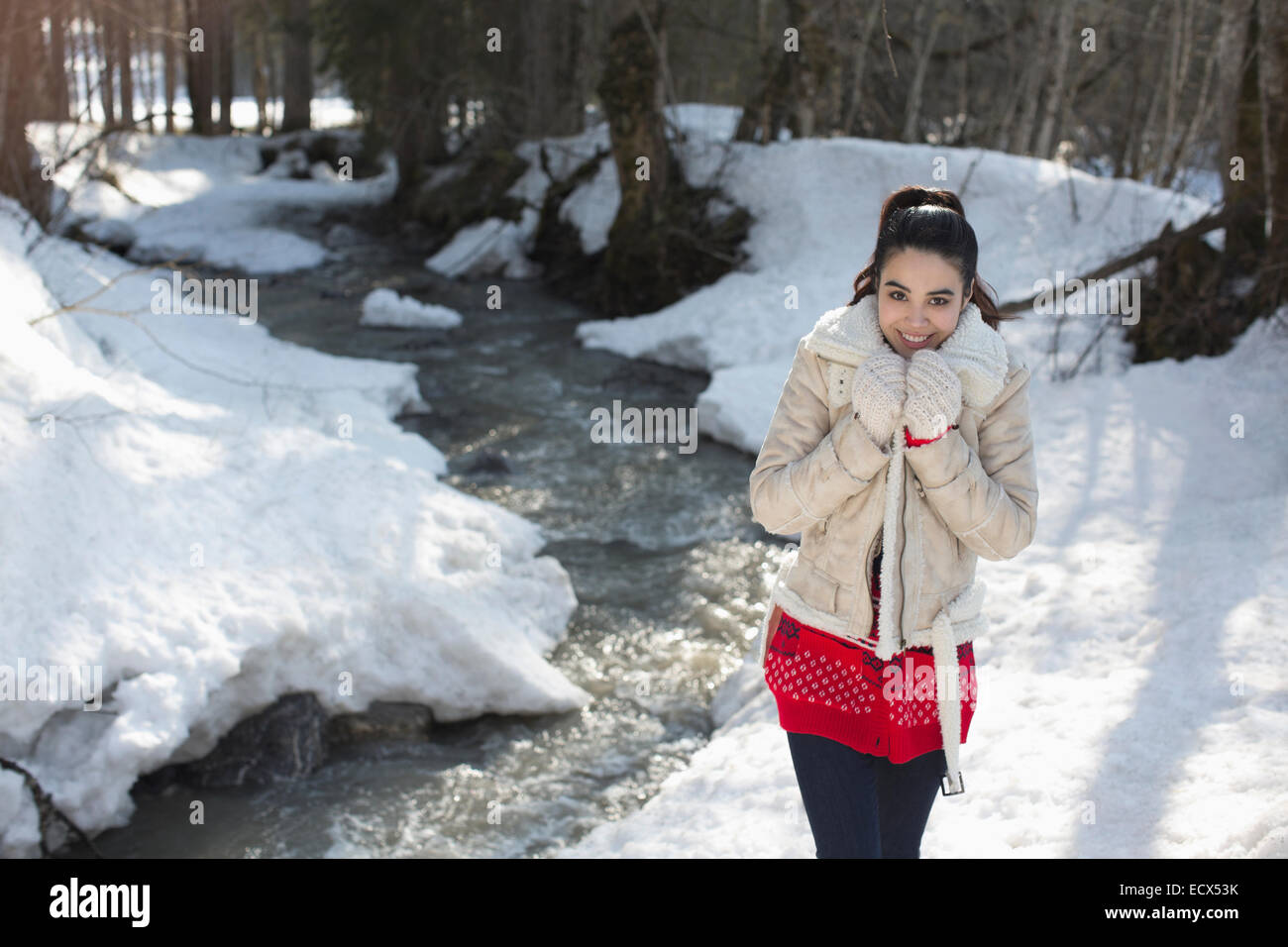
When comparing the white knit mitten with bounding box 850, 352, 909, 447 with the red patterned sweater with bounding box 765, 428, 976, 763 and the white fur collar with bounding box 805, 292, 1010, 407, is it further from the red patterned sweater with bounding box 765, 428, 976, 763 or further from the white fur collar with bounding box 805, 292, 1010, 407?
the red patterned sweater with bounding box 765, 428, 976, 763

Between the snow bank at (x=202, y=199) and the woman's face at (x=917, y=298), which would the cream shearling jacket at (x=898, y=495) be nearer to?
the woman's face at (x=917, y=298)

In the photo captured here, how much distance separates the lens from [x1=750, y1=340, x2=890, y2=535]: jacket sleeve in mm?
2117

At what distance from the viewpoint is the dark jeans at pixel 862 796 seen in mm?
2191

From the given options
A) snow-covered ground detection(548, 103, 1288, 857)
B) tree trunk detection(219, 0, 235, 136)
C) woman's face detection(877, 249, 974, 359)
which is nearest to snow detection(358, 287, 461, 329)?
snow-covered ground detection(548, 103, 1288, 857)

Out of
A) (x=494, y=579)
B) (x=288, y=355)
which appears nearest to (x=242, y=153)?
(x=288, y=355)

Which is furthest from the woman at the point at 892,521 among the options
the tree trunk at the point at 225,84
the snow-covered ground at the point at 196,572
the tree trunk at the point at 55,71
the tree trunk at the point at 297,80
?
the tree trunk at the point at 225,84

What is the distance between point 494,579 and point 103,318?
139 inches

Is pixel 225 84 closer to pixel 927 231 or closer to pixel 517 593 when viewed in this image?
pixel 517 593

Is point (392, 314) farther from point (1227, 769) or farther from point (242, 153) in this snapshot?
point (242, 153)

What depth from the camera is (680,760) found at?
14.9ft

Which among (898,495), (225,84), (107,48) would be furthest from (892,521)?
(225,84)

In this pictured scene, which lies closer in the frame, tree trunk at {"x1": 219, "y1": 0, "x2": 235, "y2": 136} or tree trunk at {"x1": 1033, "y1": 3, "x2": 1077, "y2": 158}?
tree trunk at {"x1": 1033, "y1": 3, "x2": 1077, "y2": 158}

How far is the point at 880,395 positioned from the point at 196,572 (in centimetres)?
345

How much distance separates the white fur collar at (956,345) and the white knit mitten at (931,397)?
0.07m
